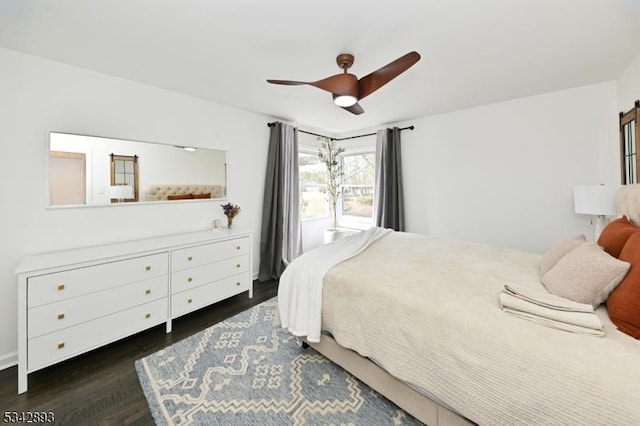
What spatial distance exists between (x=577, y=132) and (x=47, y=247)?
532 centimetres

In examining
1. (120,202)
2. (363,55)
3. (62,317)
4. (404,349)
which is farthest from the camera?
(120,202)

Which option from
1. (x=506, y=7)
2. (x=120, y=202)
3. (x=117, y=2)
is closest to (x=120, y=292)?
(x=120, y=202)

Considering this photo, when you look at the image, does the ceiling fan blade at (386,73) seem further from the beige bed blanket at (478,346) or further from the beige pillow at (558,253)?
the beige pillow at (558,253)

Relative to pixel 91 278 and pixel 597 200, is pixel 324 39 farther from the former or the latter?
pixel 597 200

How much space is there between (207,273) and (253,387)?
1.29 metres

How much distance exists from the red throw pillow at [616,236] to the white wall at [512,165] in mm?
1465

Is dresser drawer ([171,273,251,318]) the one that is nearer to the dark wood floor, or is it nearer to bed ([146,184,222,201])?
the dark wood floor

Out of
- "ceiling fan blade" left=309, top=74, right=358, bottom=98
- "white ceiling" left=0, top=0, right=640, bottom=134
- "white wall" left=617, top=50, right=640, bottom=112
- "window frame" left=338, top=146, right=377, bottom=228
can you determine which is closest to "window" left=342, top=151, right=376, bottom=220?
"window frame" left=338, top=146, right=377, bottom=228

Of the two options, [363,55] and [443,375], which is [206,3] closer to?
[363,55]

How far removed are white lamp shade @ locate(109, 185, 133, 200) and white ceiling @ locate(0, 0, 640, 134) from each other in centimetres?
106

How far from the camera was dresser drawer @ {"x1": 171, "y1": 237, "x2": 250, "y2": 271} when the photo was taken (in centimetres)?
239

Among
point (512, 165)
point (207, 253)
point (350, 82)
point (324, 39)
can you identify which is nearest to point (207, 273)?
point (207, 253)

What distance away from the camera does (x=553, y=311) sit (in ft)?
3.76

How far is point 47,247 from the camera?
207 centimetres
